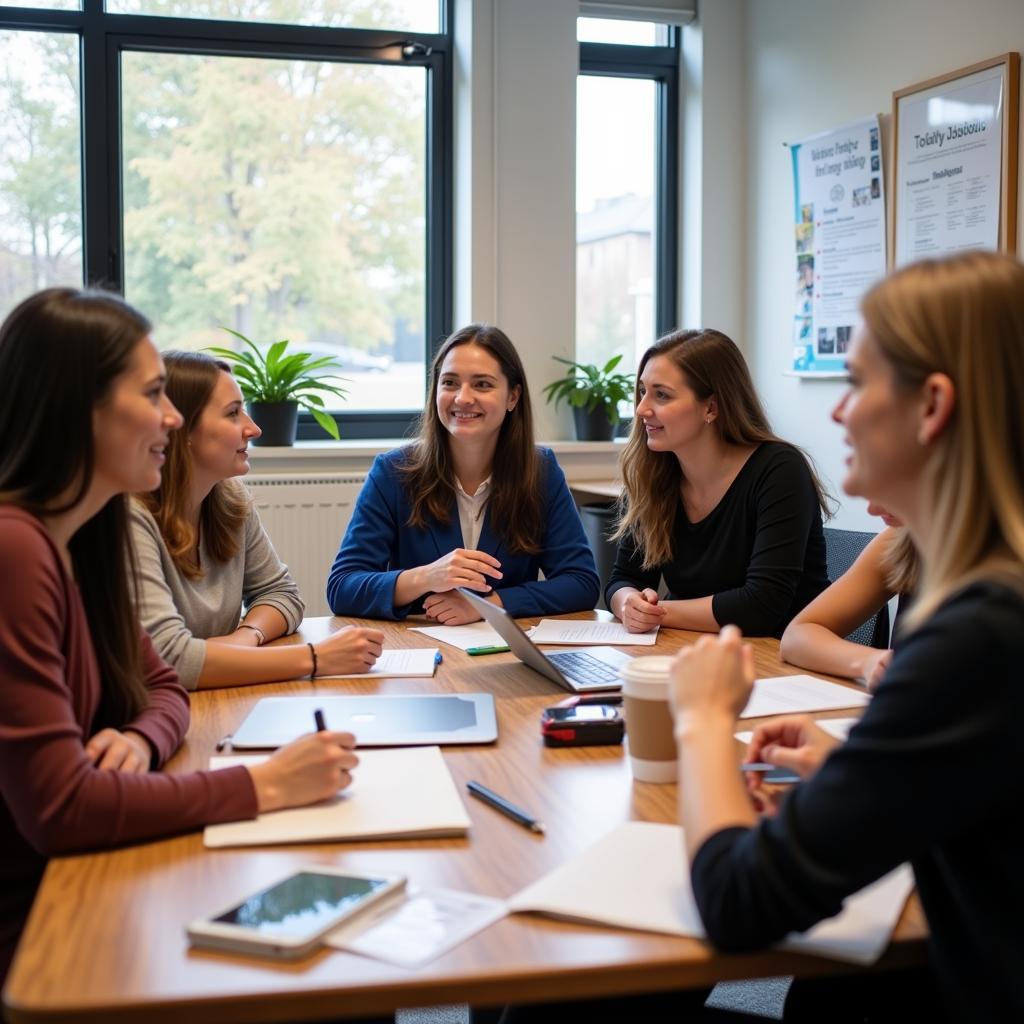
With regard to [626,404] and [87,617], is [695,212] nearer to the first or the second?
[626,404]

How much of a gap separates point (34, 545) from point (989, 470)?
0.91m

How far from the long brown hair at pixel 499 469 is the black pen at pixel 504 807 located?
1286mm

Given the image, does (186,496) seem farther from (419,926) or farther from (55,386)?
(419,926)

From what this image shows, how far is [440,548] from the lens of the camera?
2.60m

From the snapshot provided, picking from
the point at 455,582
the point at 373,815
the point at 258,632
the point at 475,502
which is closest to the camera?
the point at 373,815

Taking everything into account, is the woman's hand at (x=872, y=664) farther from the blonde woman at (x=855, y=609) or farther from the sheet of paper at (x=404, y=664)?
the sheet of paper at (x=404, y=664)

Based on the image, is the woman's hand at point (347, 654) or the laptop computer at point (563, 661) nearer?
the laptop computer at point (563, 661)

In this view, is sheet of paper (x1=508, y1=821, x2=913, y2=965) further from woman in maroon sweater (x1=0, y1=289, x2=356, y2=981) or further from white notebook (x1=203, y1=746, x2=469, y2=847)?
woman in maroon sweater (x1=0, y1=289, x2=356, y2=981)

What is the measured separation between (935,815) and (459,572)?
1.47 m

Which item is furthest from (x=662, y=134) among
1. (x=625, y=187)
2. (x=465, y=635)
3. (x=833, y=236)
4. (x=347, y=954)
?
(x=347, y=954)

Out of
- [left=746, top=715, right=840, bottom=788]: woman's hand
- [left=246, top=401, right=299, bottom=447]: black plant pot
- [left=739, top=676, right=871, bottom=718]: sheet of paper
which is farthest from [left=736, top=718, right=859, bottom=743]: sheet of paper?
[left=246, top=401, right=299, bottom=447]: black plant pot

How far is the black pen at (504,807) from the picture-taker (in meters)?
1.21

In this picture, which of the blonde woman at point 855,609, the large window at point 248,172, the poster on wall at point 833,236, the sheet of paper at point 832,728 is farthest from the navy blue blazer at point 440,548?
the large window at point 248,172

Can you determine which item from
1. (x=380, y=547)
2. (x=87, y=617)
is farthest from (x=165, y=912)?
(x=380, y=547)
